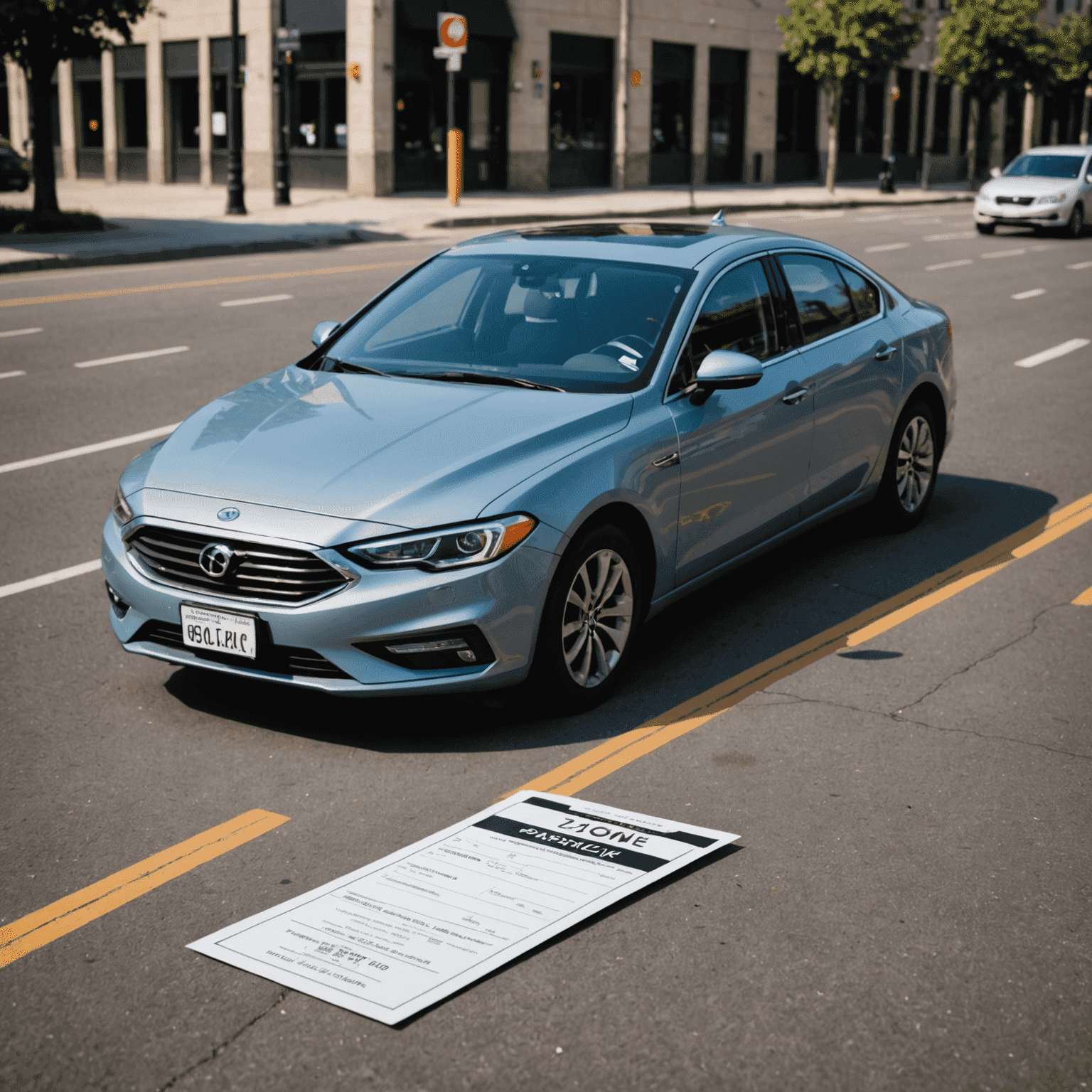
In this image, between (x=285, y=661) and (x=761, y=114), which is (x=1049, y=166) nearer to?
(x=761, y=114)

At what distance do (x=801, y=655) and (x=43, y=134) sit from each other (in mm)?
22013

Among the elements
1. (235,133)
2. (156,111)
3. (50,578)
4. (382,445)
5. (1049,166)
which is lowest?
(50,578)

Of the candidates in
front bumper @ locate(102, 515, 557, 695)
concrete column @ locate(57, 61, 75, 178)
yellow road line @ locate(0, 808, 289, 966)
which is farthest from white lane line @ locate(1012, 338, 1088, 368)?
concrete column @ locate(57, 61, 75, 178)

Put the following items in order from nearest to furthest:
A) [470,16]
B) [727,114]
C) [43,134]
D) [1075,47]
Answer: [43,134]
[470,16]
[727,114]
[1075,47]

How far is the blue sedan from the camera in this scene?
4895mm

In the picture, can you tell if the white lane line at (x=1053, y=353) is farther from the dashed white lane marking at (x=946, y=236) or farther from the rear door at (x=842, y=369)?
the dashed white lane marking at (x=946, y=236)

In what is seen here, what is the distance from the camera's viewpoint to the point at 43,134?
2456 centimetres

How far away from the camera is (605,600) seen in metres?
5.46

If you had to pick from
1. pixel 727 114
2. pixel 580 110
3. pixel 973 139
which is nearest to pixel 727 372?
pixel 580 110

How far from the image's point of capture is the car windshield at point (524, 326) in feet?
19.6

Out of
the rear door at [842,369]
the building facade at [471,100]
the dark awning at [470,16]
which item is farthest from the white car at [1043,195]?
the rear door at [842,369]

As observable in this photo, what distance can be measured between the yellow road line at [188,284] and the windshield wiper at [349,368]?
11.2 m

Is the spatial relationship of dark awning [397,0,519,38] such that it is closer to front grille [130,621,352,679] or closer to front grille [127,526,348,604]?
front grille [127,526,348,604]

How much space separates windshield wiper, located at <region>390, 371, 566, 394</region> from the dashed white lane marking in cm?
2243
